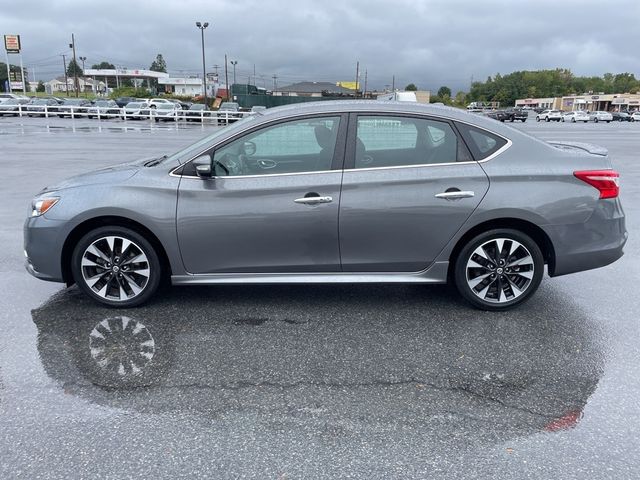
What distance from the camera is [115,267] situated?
14.3 ft

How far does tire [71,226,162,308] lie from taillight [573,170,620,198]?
358cm

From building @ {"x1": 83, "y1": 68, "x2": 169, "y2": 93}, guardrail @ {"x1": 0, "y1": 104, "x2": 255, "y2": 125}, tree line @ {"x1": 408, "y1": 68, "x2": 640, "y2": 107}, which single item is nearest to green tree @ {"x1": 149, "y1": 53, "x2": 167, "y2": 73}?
building @ {"x1": 83, "y1": 68, "x2": 169, "y2": 93}

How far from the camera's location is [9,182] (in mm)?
10500

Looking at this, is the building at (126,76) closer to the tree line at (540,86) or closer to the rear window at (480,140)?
the tree line at (540,86)

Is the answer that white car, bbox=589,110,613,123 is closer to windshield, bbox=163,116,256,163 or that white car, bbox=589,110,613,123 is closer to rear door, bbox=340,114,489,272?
rear door, bbox=340,114,489,272

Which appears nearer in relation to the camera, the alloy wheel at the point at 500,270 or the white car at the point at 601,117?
the alloy wheel at the point at 500,270

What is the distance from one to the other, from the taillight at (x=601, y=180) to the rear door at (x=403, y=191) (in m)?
0.82

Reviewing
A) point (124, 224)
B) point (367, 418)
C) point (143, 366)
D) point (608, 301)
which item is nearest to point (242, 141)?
point (124, 224)

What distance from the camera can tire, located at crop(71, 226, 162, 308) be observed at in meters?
4.30

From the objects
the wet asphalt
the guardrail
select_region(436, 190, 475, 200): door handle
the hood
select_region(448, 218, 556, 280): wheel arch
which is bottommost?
the wet asphalt

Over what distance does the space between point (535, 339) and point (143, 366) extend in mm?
2889

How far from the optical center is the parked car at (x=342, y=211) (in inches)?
166

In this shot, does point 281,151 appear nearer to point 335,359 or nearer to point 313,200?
point 313,200

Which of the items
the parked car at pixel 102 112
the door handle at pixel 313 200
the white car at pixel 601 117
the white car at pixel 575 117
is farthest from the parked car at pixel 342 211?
the white car at pixel 601 117
